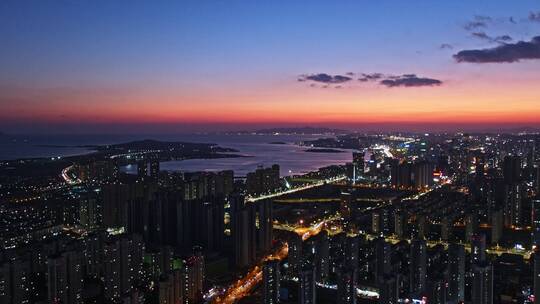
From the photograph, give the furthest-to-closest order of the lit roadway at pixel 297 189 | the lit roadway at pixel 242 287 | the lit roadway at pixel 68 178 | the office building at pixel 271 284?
the lit roadway at pixel 68 178
the lit roadway at pixel 297 189
the lit roadway at pixel 242 287
the office building at pixel 271 284

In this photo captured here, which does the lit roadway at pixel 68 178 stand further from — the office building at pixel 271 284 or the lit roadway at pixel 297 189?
the office building at pixel 271 284

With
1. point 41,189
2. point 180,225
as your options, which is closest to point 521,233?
point 180,225

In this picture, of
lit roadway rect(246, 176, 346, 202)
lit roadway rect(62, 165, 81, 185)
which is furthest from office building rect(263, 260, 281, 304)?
lit roadway rect(62, 165, 81, 185)

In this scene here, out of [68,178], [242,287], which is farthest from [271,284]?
[68,178]

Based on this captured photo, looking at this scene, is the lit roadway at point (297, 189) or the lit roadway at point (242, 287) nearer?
the lit roadway at point (242, 287)

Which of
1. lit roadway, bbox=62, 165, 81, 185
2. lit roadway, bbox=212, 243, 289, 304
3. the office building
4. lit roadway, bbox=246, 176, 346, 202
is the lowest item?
lit roadway, bbox=212, 243, 289, 304

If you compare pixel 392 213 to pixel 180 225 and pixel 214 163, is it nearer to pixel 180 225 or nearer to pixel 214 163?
pixel 180 225

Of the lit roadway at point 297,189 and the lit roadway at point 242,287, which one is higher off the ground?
the lit roadway at point 297,189

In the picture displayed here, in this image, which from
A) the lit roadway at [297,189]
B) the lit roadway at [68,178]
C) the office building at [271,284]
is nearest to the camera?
the office building at [271,284]

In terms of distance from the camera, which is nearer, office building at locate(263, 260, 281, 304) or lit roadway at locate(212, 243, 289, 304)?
office building at locate(263, 260, 281, 304)

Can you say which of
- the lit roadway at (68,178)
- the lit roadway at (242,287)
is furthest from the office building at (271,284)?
the lit roadway at (68,178)

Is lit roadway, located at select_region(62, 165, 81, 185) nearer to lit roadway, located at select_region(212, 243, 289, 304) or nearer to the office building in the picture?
lit roadway, located at select_region(212, 243, 289, 304)
